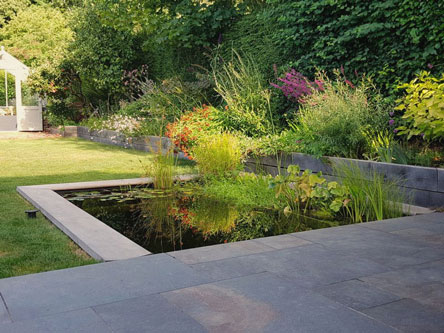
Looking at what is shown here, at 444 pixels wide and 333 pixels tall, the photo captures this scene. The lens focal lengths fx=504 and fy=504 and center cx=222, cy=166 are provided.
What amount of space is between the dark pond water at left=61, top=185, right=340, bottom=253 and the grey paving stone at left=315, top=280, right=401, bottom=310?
138cm

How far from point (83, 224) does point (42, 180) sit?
9.70 ft

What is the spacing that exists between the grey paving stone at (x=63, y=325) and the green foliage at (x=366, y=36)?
5.63 metres

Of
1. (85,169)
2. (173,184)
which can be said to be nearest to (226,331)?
(173,184)

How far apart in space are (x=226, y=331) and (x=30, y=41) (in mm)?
24422

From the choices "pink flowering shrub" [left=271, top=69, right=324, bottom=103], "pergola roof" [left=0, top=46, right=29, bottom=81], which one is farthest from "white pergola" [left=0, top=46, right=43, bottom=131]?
"pink flowering shrub" [left=271, top=69, right=324, bottom=103]

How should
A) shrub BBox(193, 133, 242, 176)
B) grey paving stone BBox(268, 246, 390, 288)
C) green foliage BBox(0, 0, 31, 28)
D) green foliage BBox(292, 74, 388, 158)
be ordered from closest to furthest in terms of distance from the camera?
A: grey paving stone BBox(268, 246, 390, 288)
green foliage BBox(292, 74, 388, 158)
shrub BBox(193, 133, 242, 176)
green foliage BBox(0, 0, 31, 28)

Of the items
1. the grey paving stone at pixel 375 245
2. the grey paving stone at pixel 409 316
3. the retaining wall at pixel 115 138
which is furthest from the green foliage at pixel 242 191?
the retaining wall at pixel 115 138

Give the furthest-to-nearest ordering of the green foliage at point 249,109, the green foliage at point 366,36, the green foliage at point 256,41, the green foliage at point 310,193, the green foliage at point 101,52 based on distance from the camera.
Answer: the green foliage at point 101,52 < the green foliage at point 256,41 < the green foliage at point 249,109 < the green foliage at point 366,36 < the green foliage at point 310,193

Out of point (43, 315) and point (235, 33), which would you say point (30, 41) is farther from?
point (43, 315)

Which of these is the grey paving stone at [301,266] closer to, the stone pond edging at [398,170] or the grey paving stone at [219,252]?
the grey paving stone at [219,252]

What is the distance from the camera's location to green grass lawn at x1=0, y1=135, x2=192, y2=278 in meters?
3.25

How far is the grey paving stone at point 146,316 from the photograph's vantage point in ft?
6.71

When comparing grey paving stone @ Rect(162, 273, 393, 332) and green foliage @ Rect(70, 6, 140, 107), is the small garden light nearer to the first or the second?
grey paving stone @ Rect(162, 273, 393, 332)

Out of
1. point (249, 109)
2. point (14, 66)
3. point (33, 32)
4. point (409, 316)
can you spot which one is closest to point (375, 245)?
point (409, 316)
